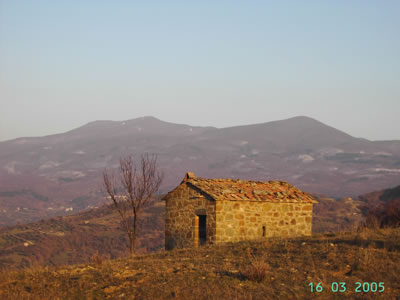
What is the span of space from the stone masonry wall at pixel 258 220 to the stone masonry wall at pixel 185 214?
53 cm

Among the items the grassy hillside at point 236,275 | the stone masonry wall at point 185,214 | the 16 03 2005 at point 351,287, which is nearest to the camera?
the 16 03 2005 at point 351,287

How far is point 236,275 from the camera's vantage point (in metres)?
15.8

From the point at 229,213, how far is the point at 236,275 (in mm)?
9209

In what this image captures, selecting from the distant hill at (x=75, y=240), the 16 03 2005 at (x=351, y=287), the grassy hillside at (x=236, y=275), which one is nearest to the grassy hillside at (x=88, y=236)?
the distant hill at (x=75, y=240)

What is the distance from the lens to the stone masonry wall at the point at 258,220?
24766 mm

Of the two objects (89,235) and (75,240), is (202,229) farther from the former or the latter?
(89,235)

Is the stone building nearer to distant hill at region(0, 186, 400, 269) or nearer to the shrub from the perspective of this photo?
the shrub

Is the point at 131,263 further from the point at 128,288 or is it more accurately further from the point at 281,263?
the point at 281,263

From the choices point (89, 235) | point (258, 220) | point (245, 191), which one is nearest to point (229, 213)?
point (258, 220)

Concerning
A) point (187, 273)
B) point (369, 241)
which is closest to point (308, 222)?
point (369, 241)

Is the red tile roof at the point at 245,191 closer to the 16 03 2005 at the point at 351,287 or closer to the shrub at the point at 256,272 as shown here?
the shrub at the point at 256,272

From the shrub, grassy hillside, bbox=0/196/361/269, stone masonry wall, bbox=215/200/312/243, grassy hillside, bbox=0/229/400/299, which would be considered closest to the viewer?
grassy hillside, bbox=0/229/400/299

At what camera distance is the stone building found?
2484 centimetres

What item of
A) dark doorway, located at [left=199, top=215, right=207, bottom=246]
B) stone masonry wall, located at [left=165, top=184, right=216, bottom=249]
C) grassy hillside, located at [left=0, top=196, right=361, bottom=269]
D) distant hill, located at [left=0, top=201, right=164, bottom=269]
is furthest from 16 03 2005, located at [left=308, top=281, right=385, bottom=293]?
distant hill, located at [left=0, top=201, right=164, bottom=269]
